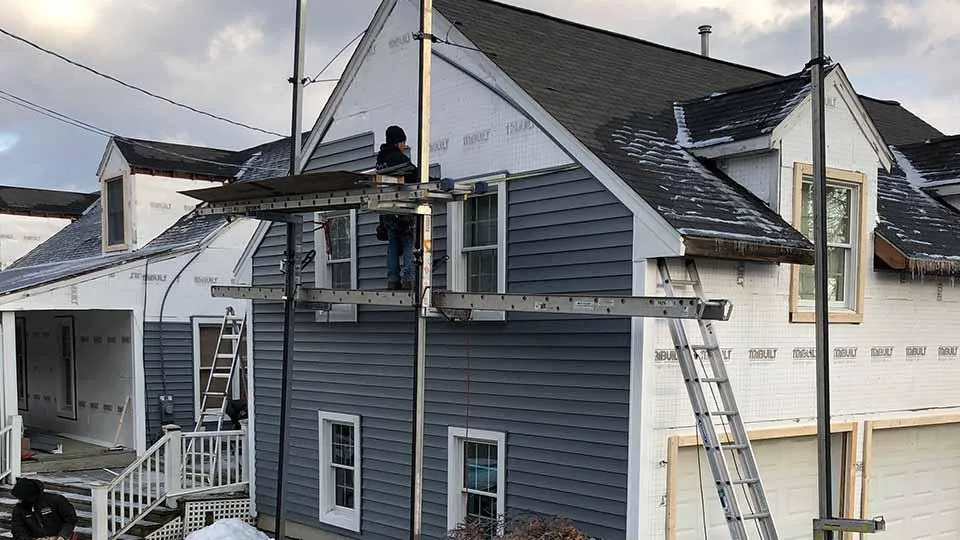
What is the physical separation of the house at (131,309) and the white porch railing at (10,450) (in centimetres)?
15

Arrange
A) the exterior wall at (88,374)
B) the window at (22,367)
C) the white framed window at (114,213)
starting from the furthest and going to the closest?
the window at (22,367)
the white framed window at (114,213)
the exterior wall at (88,374)

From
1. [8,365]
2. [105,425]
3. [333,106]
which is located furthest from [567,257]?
[105,425]

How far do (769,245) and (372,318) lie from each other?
4734 mm

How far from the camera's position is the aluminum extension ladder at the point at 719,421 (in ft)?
23.9

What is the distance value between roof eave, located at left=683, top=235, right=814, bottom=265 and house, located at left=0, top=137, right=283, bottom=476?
8694mm

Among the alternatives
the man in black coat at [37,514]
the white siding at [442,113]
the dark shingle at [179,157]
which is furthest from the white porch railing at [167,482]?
the dark shingle at [179,157]

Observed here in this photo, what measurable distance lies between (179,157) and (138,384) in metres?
4.71

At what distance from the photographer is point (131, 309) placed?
51.2ft

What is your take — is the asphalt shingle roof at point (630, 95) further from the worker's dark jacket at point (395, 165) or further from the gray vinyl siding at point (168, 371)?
the gray vinyl siding at point (168, 371)

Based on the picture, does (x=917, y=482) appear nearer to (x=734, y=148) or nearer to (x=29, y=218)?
(x=734, y=148)

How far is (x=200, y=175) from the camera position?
Result: 18094 mm

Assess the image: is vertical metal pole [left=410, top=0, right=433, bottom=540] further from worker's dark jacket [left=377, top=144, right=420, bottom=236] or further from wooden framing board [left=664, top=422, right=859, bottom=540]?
wooden framing board [left=664, top=422, right=859, bottom=540]

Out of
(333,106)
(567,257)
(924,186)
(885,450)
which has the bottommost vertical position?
(885,450)

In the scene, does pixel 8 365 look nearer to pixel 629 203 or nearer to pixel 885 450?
pixel 629 203
